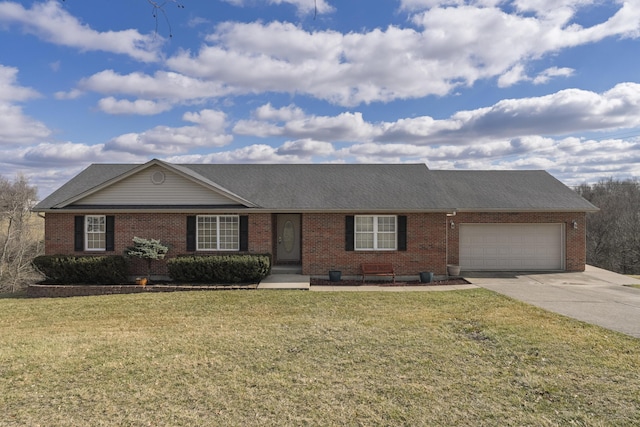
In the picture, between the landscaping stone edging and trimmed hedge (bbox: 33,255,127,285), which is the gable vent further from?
the landscaping stone edging

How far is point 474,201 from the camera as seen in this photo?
17484 mm

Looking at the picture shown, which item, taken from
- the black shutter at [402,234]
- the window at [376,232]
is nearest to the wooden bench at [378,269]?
the window at [376,232]

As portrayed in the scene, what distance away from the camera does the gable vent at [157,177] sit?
15.5 m

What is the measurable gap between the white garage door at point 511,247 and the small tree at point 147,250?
12451 millimetres

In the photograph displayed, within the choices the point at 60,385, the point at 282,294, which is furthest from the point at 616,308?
the point at 60,385

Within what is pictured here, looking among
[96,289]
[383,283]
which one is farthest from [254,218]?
[96,289]

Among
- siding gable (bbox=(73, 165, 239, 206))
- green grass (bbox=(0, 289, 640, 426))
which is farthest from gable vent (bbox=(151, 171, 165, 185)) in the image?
green grass (bbox=(0, 289, 640, 426))

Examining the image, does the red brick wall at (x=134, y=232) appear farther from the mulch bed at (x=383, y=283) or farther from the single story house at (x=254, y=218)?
the mulch bed at (x=383, y=283)

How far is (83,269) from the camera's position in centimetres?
1455

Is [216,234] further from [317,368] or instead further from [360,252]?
[317,368]

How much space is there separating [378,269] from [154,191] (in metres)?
9.22

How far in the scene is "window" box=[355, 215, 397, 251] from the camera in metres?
15.7

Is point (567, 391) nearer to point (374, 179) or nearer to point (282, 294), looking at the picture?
point (282, 294)

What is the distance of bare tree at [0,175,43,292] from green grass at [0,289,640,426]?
21.1 m
